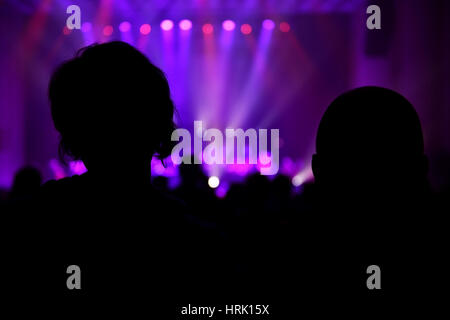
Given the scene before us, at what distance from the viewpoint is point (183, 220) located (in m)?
0.77

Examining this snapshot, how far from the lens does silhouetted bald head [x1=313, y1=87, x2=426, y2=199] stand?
64 cm

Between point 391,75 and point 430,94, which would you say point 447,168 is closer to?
point 430,94

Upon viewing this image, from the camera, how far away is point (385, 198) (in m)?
0.64

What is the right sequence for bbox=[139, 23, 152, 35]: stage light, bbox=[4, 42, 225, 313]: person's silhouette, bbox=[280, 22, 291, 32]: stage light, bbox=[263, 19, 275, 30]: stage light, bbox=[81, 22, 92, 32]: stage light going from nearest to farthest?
bbox=[4, 42, 225, 313]: person's silhouette
bbox=[81, 22, 92, 32]: stage light
bbox=[263, 19, 275, 30]: stage light
bbox=[280, 22, 291, 32]: stage light
bbox=[139, 23, 152, 35]: stage light

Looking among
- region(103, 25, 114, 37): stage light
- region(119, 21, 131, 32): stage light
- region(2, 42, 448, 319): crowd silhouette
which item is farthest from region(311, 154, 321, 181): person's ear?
region(119, 21, 131, 32): stage light

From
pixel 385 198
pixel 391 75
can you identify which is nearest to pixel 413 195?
pixel 385 198

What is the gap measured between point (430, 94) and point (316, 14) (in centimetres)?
496

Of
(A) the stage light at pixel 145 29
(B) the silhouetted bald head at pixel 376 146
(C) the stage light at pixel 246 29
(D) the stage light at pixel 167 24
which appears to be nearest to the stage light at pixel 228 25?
(C) the stage light at pixel 246 29

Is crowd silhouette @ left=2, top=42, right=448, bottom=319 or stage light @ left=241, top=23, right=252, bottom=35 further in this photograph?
stage light @ left=241, top=23, right=252, bottom=35

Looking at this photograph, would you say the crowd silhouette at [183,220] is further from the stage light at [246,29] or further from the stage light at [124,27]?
the stage light at [124,27]

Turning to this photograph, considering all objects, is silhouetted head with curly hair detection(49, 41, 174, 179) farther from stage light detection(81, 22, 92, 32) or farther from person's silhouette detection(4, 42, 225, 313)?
stage light detection(81, 22, 92, 32)

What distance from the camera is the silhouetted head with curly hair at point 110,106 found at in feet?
2.58

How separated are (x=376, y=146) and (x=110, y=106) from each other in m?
0.49

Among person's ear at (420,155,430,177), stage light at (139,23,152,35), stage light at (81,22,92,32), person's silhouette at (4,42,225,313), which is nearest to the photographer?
person's ear at (420,155,430,177)
